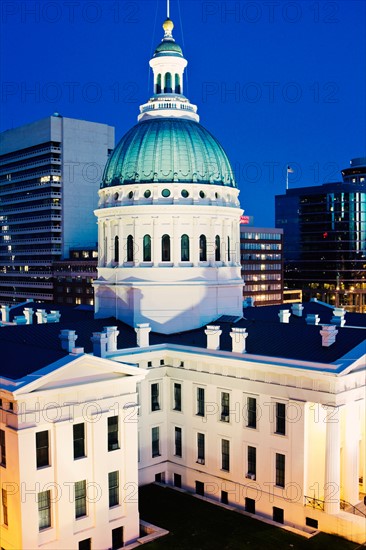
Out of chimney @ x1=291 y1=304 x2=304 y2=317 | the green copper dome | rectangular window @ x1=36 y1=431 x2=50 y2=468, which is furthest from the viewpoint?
chimney @ x1=291 y1=304 x2=304 y2=317

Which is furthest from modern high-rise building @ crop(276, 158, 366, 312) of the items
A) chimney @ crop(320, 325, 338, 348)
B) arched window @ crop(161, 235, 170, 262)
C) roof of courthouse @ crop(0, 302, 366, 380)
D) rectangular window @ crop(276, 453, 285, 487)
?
rectangular window @ crop(276, 453, 285, 487)

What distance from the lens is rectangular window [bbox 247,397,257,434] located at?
49625 mm

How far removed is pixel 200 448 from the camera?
54094 millimetres

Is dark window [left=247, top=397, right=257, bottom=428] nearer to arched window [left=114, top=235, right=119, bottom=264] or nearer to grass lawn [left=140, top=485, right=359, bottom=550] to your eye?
grass lawn [left=140, top=485, right=359, bottom=550]

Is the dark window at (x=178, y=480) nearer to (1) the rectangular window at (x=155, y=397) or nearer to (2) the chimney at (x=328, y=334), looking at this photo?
(1) the rectangular window at (x=155, y=397)

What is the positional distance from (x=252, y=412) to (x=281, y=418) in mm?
2729

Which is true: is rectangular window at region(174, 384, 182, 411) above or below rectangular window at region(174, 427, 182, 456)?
above

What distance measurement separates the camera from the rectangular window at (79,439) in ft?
141

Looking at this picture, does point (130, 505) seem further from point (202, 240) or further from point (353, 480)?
point (202, 240)

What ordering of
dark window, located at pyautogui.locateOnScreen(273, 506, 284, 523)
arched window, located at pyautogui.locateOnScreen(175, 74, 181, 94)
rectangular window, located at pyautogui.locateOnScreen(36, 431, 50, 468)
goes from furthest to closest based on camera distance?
1. arched window, located at pyautogui.locateOnScreen(175, 74, 181, 94)
2. dark window, located at pyautogui.locateOnScreen(273, 506, 284, 523)
3. rectangular window, located at pyautogui.locateOnScreen(36, 431, 50, 468)

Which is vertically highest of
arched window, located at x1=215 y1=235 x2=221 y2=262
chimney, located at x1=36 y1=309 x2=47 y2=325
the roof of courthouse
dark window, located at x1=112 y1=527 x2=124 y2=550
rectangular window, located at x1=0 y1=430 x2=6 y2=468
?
arched window, located at x1=215 y1=235 x2=221 y2=262

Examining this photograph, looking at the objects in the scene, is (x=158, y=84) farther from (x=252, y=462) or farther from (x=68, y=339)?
(x=252, y=462)

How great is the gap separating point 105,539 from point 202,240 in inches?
1172

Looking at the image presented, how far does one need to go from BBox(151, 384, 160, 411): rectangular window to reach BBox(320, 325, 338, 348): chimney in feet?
51.0
